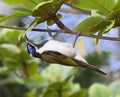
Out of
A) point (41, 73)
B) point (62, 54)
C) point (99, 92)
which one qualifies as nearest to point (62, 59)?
point (62, 54)

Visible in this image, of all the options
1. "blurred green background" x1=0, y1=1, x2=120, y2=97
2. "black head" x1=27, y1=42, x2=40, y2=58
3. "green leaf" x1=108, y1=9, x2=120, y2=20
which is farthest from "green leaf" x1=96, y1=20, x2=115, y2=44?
"blurred green background" x1=0, y1=1, x2=120, y2=97

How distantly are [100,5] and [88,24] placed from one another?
0.04m

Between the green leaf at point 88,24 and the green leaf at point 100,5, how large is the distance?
0.02 metres

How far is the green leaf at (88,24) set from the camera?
0.58 metres

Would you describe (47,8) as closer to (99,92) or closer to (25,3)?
(25,3)

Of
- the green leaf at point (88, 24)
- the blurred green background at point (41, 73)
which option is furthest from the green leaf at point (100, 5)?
the blurred green background at point (41, 73)

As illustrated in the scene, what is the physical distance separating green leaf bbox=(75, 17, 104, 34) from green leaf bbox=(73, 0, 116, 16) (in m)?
0.02

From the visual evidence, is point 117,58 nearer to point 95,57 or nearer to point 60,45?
point 95,57

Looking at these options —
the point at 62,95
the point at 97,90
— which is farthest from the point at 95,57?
the point at 97,90

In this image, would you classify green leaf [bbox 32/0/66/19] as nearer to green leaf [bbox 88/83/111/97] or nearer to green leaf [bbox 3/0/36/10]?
green leaf [bbox 3/0/36/10]

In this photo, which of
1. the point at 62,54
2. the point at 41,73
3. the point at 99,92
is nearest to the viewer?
the point at 62,54

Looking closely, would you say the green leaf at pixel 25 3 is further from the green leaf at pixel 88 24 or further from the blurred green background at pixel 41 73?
the blurred green background at pixel 41 73

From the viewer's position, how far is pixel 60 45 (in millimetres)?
531

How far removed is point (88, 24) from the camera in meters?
0.59
